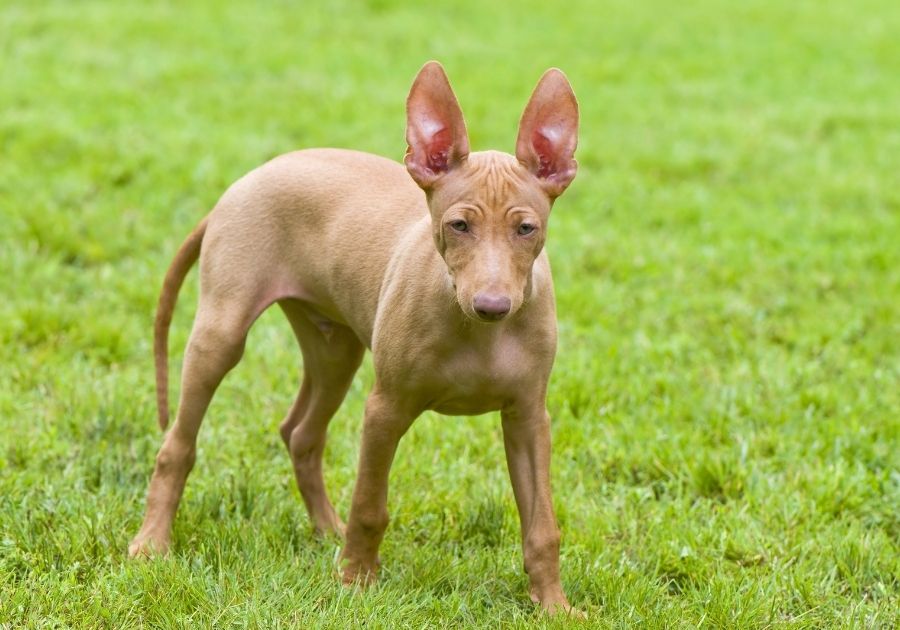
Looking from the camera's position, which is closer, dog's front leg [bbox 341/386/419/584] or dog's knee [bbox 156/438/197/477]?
dog's front leg [bbox 341/386/419/584]

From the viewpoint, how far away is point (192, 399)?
4391 millimetres

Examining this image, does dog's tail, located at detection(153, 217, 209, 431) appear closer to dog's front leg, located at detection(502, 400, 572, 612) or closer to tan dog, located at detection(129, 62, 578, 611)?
tan dog, located at detection(129, 62, 578, 611)

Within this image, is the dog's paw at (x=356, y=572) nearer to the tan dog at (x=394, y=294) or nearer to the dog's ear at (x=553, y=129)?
the tan dog at (x=394, y=294)

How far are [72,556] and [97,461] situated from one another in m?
0.85

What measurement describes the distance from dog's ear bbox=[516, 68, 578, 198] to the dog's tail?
5.20ft

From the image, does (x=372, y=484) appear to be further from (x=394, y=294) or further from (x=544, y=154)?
(x=544, y=154)

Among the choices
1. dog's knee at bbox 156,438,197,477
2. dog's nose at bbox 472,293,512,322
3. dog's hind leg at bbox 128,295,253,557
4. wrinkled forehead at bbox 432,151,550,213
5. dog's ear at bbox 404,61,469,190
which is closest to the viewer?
dog's nose at bbox 472,293,512,322

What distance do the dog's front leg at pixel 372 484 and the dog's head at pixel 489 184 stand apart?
575 millimetres

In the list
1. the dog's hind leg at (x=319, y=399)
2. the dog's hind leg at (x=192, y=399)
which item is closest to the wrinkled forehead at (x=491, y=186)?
the dog's hind leg at (x=192, y=399)

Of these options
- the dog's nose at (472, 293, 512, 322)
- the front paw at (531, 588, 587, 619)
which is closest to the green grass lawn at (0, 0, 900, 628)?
the front paw at (531, 588, 587, 619)

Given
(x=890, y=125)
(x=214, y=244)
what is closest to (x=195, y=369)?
(x=214, y=244)

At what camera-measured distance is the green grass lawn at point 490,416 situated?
4.14 meters

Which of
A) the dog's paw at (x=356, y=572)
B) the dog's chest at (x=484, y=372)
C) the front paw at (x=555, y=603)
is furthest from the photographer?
the dog's paw at (x=356, y=572)

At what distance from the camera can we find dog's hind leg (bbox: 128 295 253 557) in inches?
170
